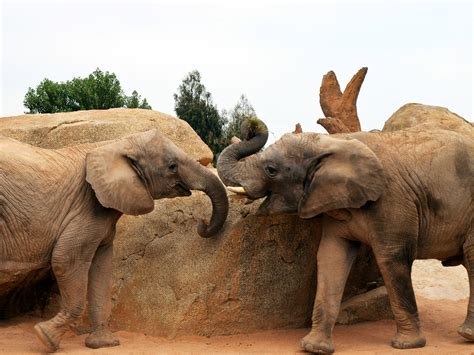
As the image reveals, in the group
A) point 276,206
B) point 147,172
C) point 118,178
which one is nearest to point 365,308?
point 276,206

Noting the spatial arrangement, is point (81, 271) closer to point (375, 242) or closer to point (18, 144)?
point (18, 144)

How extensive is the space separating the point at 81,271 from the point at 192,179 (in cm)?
132

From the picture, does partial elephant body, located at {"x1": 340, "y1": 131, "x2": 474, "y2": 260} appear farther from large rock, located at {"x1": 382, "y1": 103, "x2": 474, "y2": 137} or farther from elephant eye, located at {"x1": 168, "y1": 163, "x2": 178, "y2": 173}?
large rock, located at {"x1": 382, "y1": 103, "x2": 474, "y2": 137}

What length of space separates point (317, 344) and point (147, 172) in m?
2.21

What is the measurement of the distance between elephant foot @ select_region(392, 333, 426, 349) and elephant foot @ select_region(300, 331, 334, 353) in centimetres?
61

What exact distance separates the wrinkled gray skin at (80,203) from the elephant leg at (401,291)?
162cm

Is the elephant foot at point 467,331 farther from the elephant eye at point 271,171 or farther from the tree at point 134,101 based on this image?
the tree at point 134,101

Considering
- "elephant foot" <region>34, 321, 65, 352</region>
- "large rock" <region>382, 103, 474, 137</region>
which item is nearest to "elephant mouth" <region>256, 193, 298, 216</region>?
"elephant foot" <region>34, 321, 65, 352</region>

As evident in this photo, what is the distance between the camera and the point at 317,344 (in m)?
7.65

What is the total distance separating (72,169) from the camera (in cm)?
796

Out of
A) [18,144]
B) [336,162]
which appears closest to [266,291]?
[336,162]

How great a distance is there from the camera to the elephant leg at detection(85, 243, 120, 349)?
7.88m

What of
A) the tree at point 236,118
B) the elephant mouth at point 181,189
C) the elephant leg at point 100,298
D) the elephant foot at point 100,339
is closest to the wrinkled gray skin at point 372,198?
the elephant mouth at point 181,189

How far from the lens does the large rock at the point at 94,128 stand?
936cm
